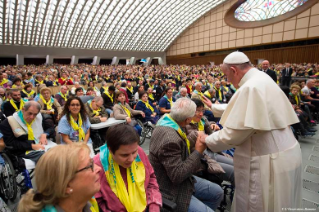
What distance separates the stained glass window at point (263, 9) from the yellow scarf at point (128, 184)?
31431mm

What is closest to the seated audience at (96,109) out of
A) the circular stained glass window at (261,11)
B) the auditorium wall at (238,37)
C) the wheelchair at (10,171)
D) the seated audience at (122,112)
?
the seated audience at (122,112)

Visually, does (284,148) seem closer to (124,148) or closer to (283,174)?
(283,174)

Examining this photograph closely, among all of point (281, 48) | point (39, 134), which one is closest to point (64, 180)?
point (39, 134)

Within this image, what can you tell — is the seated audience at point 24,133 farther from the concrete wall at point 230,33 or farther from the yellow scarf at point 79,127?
the concrete wall at point 230,33

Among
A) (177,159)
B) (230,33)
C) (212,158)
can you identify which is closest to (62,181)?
(177,159)

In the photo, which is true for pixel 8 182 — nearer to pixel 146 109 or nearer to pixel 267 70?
pixel 146 109

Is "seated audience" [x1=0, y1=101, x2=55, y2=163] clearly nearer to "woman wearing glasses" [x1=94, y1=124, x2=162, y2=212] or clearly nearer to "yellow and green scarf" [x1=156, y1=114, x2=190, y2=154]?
"woman wearing glasses" [x1=94, y1=124, x2=162, y2=212]

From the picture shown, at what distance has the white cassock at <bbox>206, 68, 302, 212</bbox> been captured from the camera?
178cm

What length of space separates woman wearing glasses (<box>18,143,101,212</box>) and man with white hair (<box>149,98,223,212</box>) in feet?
2.51

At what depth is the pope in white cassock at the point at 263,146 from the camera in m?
1.78

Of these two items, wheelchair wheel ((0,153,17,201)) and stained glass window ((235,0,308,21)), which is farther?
stained glass window ((235,0,308,21))

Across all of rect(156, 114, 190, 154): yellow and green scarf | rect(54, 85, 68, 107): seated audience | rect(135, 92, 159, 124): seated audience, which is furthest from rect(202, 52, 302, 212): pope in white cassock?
rect(54, 85, 68, 107): seated audience

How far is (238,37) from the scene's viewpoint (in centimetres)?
3005

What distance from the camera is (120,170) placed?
173 cm
